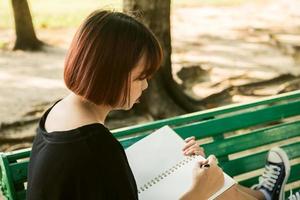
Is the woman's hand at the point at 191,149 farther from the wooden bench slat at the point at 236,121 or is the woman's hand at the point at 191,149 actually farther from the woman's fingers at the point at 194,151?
the wooden bench slat at the point at 236,121

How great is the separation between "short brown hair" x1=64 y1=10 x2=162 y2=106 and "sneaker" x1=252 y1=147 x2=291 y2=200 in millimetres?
1175

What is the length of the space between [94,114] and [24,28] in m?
6.34

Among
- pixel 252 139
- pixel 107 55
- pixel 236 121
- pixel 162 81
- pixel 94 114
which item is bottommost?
pixel 162 81

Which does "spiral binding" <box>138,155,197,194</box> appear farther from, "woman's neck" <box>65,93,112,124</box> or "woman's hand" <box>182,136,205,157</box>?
"woman's neck" <box>65,93,112,124</box>

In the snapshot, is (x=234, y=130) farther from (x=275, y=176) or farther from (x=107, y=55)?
(x=107, y=55)

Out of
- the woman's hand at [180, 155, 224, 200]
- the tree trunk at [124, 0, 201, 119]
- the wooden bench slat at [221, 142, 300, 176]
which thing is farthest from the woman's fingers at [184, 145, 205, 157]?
the tree trunk at [124, 0, 201, 119]

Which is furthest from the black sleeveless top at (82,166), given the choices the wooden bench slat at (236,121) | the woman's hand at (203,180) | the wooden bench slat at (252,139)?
the wooden bench slat at (252,139)

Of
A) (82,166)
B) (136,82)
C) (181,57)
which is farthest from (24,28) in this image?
(82,166)

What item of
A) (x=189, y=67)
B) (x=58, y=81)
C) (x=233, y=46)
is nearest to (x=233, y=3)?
(x=233, y=46)

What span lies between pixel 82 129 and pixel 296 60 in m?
5.67

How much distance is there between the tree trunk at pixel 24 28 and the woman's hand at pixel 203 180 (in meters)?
5.93

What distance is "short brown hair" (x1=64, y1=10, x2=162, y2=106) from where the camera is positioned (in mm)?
1416

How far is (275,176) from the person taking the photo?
2369mm

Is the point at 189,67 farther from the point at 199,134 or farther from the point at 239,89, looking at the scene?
the point at 199,134
